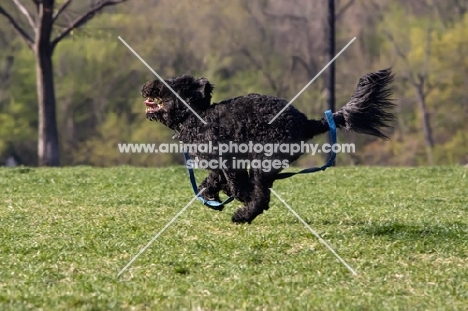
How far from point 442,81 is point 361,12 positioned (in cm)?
521

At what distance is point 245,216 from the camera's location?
8.22 metres

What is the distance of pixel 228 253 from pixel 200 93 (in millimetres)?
1814

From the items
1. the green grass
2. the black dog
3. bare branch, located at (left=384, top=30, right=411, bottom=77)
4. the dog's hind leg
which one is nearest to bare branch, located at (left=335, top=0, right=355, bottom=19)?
bare branch, located at (left=384, top=30, right=411, bottom=77)

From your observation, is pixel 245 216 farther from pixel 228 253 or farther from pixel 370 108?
pixel 370 108

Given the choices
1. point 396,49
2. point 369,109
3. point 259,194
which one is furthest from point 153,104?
point 396,49

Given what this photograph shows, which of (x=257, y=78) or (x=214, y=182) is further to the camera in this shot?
(x=257, y=78)

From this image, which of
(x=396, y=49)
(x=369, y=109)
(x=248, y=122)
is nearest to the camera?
(x=248, y=122)

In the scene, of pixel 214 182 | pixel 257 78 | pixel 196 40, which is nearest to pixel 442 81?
pixel 257 78

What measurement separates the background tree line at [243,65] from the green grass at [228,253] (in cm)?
2778

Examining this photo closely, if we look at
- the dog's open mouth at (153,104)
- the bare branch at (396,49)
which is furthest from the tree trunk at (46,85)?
the bare branch at (396,49)

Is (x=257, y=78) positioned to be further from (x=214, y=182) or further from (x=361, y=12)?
(x=214, y=182)

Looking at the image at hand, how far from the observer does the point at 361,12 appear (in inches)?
1604

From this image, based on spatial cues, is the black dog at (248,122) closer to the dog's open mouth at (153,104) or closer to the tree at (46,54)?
the dog's open mouth at (153,104)

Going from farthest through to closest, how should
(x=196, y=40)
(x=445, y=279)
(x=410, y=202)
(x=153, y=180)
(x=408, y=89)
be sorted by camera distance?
1. (x=408, y=89)
2. (x=196, y=40)
3. (x=153, y=180)
4. (x=410, y=202)
5. (x=445, y=279)
